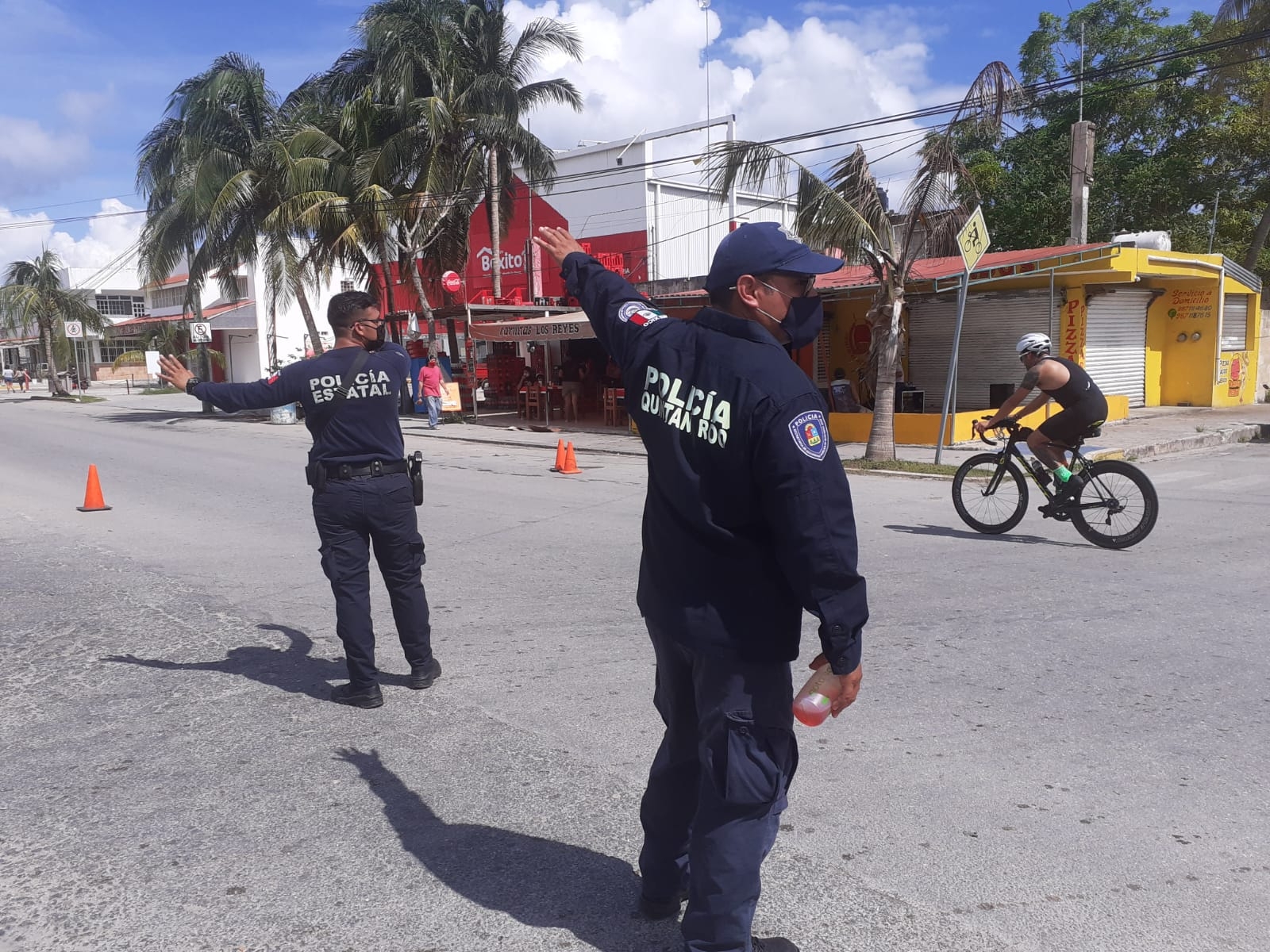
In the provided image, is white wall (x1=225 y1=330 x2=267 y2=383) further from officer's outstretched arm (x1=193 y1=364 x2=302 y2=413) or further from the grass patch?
officer's outstretched arm (x1=193 y1=364 x2=302 y2=413)

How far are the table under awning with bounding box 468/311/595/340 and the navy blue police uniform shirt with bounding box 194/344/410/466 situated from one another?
1558cm

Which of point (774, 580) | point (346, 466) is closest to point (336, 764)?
point (346, 466)

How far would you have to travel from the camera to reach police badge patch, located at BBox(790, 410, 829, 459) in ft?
7.57

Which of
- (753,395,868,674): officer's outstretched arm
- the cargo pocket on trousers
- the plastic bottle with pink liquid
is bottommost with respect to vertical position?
the cargo pocket on trousers

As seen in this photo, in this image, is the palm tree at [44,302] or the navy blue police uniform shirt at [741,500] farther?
the palm tree at [44,302]

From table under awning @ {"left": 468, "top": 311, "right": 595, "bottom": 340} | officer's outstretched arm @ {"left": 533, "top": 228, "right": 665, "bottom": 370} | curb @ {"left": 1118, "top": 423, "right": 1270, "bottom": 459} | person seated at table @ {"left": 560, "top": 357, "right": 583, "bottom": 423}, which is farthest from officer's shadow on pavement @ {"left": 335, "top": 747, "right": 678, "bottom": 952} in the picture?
person seated at table @ {"left": 560, "top": 357, "right": 583, "bottom": 423}

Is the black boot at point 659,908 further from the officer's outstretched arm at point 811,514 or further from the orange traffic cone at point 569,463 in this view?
the orange traffic cone at point 569,463

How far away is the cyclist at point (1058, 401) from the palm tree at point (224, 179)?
20.9m

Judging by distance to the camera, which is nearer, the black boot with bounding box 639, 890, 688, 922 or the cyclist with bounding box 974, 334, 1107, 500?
the black boot with bounding box 639, 890, 688, 922

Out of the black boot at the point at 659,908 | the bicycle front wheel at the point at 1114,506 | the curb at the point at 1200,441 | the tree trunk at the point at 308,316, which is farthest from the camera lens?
the tree trunk at the point at 308,316

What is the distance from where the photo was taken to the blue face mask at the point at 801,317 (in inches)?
99.2

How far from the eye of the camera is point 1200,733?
4301 mm

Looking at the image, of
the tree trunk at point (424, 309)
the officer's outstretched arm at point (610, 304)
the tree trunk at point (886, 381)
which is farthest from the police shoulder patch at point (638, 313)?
the tree trunk at point (424, 309)

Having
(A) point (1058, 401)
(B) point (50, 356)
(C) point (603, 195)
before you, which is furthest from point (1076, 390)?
(B) point (50, 356)
